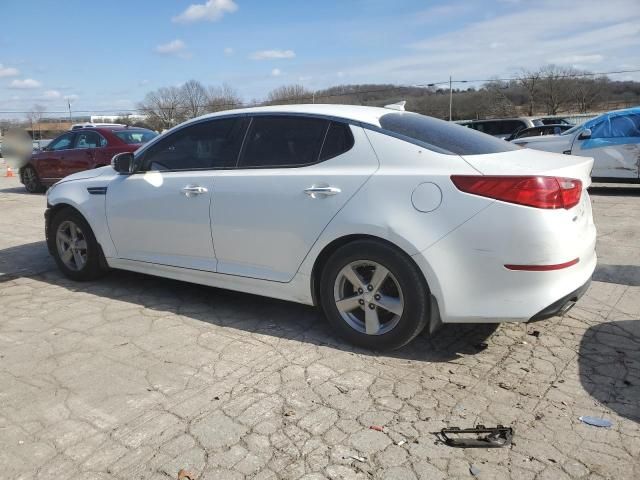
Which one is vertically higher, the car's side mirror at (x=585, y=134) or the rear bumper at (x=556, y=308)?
the car's side mirror at (x=585, y=134)

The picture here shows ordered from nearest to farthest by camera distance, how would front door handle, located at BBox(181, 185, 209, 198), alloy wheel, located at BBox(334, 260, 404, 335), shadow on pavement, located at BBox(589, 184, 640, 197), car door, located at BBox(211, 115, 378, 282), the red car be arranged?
alloy wheel, located at BBox(334, 260, 404, 335) → car door, located at BBox(211, 115, 378, 282) → front door handle, located at BBox(181, 185, 209, 198) → shadow on pavement, located at BBox(589, 184, 640, 197) → the red car

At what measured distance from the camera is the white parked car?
318cm

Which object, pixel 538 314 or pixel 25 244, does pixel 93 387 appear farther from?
pixel 25 244

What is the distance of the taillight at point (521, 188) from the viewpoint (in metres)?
3.12

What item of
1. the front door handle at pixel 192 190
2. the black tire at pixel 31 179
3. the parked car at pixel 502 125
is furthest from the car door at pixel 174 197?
the parked car at pixel 502 125

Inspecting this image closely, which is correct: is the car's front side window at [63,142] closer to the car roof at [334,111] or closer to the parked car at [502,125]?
the car roof at [334,111]

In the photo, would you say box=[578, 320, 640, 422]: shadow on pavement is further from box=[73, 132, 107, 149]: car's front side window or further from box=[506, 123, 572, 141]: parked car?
box=[506, 123, 572, 141]: parked car

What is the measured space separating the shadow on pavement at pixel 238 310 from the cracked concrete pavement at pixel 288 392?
0.08 feet

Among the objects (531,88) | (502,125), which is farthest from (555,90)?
(502,125)

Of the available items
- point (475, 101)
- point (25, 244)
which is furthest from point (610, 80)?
point (25, 244)

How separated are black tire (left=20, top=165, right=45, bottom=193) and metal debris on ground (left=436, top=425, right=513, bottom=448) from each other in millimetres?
13102

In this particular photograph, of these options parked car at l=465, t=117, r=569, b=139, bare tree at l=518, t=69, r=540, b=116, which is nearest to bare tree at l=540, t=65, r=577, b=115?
bare tree at l=518, t=69, r=540, b=116

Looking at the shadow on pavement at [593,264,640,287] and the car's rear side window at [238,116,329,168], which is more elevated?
the car's rear side window at [238,116,329,168]

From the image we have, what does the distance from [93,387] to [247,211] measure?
60.5 inches
